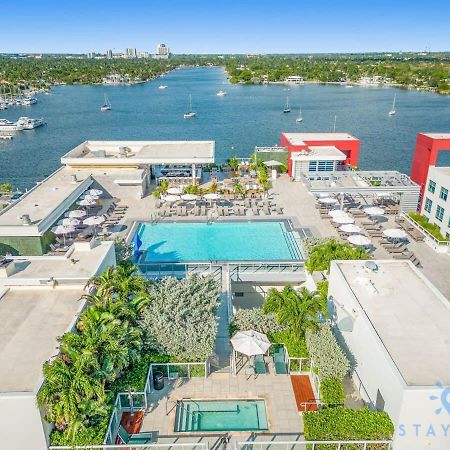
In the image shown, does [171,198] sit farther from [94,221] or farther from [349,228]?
[349,228]

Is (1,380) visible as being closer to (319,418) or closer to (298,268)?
(319,418)

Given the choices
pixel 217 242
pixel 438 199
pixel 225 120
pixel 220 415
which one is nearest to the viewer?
pixel 220 415

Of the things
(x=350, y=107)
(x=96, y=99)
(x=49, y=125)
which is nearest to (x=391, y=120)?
(x=350, y=107)

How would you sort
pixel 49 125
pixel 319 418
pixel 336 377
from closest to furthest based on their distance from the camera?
pixel 319 418, pixel 336 377, pixel 49 125

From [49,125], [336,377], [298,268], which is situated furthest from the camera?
[49,125]

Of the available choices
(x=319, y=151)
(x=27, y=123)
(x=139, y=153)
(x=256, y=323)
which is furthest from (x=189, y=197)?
(x=27, y=123)
